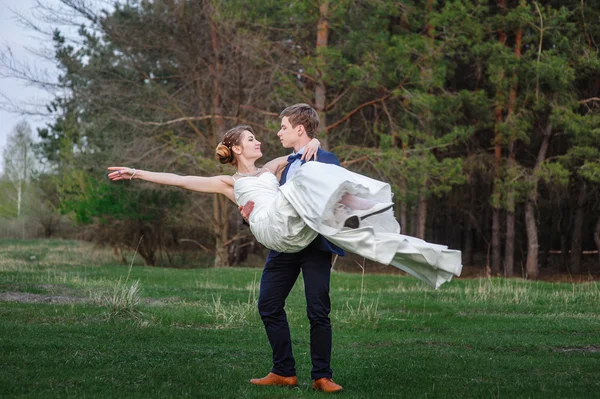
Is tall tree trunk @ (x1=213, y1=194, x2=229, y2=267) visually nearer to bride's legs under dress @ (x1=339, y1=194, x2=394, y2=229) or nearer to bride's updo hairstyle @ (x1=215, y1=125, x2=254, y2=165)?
bride's updo hairstyle @ (x1=215, y1=125, x2=254, y2=165)

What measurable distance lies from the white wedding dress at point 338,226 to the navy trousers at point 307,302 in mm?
283

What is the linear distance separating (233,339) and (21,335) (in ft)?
7.62

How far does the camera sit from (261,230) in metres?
5.90

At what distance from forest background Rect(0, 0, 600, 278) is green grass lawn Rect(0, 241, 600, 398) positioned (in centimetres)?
1177

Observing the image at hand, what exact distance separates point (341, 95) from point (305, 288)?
2066 cm

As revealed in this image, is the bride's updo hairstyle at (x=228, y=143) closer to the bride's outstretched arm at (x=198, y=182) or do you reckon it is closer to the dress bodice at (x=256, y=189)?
the bride's outstretched arm at (x=198, y=182)

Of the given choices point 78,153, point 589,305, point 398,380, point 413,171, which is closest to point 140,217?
point 78,153

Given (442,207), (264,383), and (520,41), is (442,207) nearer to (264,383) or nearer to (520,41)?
(520,41)

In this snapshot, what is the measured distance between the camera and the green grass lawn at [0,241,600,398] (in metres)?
Answer: 6.48

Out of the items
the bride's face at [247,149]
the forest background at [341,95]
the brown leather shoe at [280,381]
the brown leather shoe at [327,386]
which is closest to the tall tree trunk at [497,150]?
the forest background at [341,95]

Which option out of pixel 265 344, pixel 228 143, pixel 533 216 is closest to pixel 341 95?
pixel 533 216

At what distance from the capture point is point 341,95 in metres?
26.4

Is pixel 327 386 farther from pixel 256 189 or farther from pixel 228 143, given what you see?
pixel 228 143

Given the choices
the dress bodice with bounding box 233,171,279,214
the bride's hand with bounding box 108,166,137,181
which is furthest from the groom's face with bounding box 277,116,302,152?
the bride's hand with bounding box 108,166,137,181
